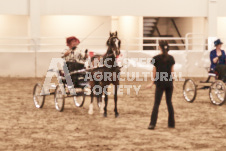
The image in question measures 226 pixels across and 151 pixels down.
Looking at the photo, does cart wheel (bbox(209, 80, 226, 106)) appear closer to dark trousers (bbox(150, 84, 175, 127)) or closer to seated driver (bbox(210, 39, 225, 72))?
seated driver (bbox(210, 39, 225, 72))

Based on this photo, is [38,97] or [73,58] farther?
[38,97]

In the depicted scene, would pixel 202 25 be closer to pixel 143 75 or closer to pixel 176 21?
pixel 176 21

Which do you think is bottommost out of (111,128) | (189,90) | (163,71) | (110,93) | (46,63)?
(111,128)

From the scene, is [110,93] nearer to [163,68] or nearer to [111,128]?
[111,128]

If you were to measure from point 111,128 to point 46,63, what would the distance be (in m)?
13.1

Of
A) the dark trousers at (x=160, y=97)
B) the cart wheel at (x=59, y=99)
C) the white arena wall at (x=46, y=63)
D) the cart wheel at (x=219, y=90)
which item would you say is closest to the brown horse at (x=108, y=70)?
the cart wheel at (x=59, y=99)

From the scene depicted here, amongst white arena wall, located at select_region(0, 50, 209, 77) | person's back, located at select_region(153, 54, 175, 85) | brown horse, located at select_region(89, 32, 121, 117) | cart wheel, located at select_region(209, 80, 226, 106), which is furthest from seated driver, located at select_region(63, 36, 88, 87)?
white arena wall, located at select_region(0, 50, 209, 77)

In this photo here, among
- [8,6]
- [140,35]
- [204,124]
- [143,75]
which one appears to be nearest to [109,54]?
[204,124]

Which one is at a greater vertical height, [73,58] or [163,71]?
[73,58]

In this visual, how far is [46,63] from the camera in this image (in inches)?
950

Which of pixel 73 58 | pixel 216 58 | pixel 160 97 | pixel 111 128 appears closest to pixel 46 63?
pixel 73 58

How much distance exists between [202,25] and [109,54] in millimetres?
18231

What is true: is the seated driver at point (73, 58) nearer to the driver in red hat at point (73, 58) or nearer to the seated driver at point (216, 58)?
the driver in red hat at point (73, 58)

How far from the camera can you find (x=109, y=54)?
41.2 feet
